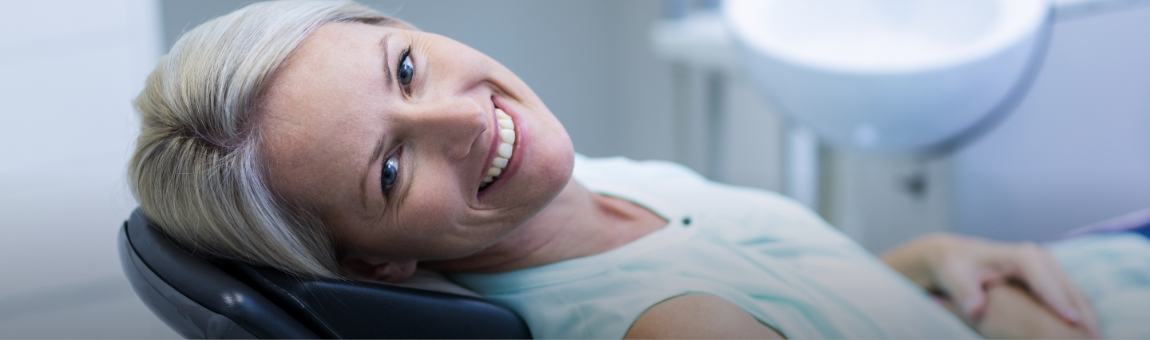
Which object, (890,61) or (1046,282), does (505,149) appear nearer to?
(1046,282)

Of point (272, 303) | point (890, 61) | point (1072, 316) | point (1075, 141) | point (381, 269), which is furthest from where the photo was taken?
point (890, 61)

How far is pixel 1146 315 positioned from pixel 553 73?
0.44m

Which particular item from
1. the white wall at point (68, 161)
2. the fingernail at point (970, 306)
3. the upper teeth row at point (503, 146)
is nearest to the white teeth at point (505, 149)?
the upper teeth row at point (503, 146)

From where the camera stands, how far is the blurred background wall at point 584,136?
56cm

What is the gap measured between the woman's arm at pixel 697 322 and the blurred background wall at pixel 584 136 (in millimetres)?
136

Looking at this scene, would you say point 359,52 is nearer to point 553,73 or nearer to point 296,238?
point 296,238

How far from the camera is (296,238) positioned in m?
0.50

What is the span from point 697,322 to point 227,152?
25 cm

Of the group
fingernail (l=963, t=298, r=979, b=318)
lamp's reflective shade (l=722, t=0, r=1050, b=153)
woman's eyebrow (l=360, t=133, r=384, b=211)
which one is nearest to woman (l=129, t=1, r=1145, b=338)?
woman's eyebrow (l=360, t=133, r=384, b=211)

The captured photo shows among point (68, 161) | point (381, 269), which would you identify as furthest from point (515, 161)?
point (68, 161)

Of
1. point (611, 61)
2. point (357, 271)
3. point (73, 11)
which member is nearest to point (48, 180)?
point (73, 11)

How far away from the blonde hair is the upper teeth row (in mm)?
95

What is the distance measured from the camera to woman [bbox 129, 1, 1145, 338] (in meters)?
0.47

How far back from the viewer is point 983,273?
0.72m
